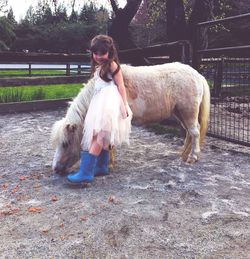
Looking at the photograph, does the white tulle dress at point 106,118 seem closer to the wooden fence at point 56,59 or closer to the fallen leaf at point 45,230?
the fallen leaf at point 45,230

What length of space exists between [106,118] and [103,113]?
0.06 m

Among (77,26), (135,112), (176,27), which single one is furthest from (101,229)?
(77,26)

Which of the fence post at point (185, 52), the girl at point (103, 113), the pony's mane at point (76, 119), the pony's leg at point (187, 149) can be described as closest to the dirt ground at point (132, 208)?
the pony's leg at point (187, 149)

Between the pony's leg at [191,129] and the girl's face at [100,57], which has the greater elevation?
the girl's face at [100,57]

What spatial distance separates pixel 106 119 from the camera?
3.36 m

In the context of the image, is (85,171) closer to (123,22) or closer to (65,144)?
(65,144)

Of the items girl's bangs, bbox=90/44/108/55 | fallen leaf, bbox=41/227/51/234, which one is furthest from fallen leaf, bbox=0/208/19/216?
girl's bangs, bbox=90/44/108/55

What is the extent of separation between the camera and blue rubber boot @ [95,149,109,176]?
3840mm

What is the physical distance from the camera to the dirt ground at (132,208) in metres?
2.38

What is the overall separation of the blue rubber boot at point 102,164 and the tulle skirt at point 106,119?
0.28m

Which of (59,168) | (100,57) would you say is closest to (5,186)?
(59,168)

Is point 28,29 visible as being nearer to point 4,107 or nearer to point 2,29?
point 2,29

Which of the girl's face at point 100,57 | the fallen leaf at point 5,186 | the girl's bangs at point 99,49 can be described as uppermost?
the girl's bangs at point 99,49

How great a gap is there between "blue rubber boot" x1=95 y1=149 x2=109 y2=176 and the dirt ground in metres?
0.10
